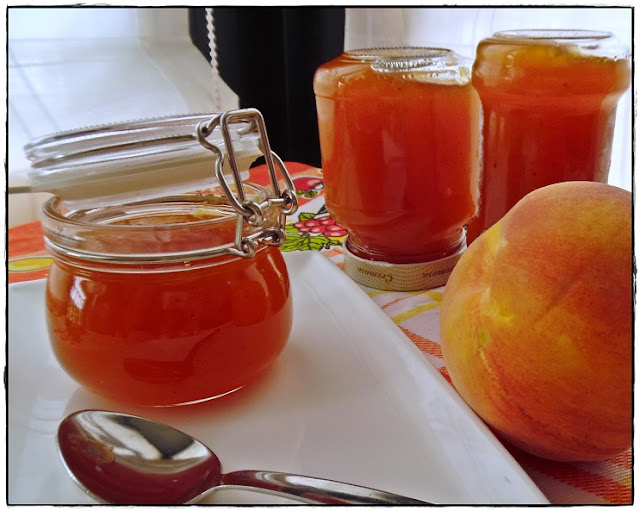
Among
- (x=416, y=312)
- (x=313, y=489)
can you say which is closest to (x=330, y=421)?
(x=313, y=489)

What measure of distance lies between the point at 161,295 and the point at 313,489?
14cm

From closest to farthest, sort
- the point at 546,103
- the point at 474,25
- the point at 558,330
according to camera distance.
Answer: the point at 558,330 → the point at 546,103 → the point at 474,25

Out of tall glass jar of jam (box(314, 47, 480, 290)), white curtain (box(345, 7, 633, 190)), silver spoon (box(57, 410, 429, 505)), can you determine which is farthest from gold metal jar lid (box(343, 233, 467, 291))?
silver spoon (box(57, 410, 429, 505))

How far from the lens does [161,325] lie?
13.9 inches

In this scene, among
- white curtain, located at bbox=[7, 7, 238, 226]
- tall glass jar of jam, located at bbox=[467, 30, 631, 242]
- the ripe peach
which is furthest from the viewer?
white curtain, located at bbox=[7, 7, 238, 226]

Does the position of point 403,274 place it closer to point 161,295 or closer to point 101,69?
point 161,295

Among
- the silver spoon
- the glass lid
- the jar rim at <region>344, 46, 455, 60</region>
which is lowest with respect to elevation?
the silver spoon

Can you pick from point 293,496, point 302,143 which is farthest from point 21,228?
point 302,143

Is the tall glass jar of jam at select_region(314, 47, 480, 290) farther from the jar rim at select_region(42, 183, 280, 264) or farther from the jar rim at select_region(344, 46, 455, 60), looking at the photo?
the jar rim at select_region(42, 183, 280, 264)

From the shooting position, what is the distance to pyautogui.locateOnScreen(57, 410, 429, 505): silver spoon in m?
0.30

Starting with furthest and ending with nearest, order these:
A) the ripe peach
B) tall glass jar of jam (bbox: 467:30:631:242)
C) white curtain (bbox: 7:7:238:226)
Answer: white curtain (bbox: 7:7:238:226) < tall glass jar of jam (bbox: 467:30:631:242) < the ripe peach

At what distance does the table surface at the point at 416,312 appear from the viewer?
0.31m

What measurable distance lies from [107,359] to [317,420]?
130mm

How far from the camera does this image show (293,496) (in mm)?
301
